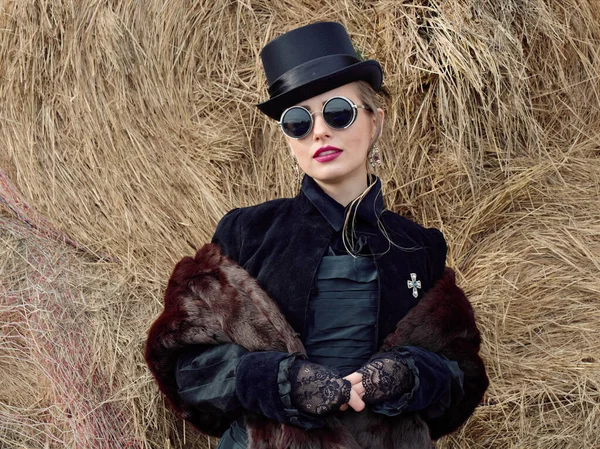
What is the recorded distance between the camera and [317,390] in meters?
1.71

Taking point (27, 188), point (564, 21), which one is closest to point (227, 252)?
point (27, 188)

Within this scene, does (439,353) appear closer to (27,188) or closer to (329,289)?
(329,289)

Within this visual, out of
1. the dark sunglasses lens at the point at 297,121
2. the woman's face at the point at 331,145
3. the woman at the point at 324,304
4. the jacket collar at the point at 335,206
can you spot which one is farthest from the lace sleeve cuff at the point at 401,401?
the dark sunglasses lens at the point at 297,121

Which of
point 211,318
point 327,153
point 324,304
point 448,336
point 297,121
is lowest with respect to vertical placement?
point 448,336

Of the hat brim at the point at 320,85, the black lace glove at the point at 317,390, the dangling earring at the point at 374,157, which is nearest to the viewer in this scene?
the black lace glove at the point at 317,390

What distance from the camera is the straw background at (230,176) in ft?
8.30

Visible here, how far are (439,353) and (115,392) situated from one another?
1.11 meters

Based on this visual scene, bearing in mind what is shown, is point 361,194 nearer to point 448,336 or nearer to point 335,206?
point 335,206

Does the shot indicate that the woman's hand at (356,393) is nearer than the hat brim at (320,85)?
Yes

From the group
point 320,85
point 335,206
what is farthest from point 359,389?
Answer: point 320,85

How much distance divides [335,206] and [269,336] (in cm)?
38

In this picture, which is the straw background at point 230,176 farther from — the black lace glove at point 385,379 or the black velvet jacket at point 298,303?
the black lace glove at point 385,379

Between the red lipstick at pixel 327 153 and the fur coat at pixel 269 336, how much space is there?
0.34 m

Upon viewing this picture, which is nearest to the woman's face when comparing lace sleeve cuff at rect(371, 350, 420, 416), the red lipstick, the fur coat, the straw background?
the red lipstick
